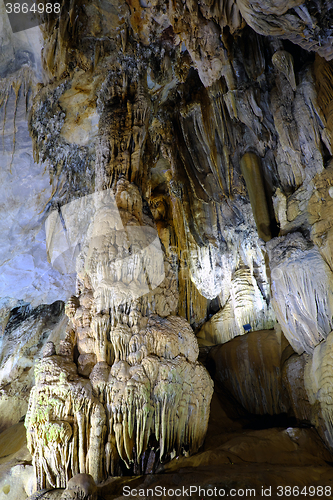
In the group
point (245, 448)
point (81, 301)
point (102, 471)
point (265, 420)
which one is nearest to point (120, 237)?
point (81, 301)

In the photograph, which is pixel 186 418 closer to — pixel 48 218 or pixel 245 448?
pixel 245 448

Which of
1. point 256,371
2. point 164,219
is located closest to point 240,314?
point 256,371

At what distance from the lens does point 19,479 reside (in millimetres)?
4680

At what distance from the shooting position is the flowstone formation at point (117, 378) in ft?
12.6

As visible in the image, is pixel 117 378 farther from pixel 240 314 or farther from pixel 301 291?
pixel 240 314

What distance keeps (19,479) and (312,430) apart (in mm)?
3893

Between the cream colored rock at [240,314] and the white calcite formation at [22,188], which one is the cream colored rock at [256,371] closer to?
the cream colored rock at [240,314]

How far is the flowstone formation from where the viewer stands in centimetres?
383

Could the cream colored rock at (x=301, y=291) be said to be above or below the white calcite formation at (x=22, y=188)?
below

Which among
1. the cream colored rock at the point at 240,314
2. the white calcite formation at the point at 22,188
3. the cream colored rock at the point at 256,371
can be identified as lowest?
the cream colored rock at the point at 256,371

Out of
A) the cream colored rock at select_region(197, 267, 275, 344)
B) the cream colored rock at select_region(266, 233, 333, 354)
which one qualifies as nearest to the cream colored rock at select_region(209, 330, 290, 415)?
the cream colored rock at select_region(197, 267, 275, 344)

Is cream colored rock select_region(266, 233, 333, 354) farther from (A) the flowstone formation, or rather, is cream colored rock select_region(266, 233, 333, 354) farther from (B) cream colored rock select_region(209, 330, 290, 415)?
(A) the flowstone formation

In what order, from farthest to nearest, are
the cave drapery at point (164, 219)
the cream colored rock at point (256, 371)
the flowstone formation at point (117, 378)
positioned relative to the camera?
the cream colored rock at point (256, 371), the cave drapery at point (164, 219), the flowstone formation at point (117, 378)

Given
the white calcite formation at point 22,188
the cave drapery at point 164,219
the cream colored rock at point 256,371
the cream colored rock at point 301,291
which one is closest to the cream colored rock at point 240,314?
the cave drapery at point 164,219
